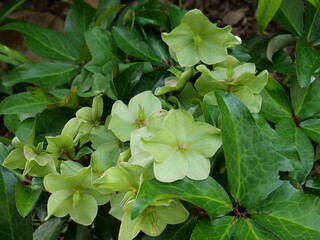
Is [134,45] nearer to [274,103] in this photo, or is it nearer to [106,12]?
[106,12]

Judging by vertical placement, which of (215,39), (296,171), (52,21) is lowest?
(52,21)

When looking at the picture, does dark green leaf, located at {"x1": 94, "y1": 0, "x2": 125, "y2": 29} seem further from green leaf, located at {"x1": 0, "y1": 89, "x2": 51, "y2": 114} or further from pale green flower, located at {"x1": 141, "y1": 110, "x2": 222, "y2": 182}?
pale green flower, located at {"x1": 141, "y1": 110, "x2": 222, "y2": 182}

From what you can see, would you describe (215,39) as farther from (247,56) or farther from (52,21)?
(52,21)

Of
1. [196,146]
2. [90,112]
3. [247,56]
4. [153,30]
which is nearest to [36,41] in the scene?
[153,30]

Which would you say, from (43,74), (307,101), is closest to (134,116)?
(307,101)

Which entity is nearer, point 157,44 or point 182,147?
point 182,147
